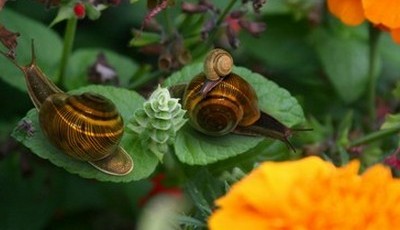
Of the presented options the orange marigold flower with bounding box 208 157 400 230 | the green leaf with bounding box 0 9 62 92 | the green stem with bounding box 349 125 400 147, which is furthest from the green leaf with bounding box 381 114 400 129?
the green leaf with bounding box 0 9 62 92

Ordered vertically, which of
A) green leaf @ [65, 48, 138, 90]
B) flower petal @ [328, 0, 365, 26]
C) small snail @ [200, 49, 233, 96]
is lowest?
green leaf @ [65, 48, 138, 90]

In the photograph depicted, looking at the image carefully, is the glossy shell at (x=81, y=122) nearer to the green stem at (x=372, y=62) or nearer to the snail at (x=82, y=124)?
the snail at (x=82, y=124)

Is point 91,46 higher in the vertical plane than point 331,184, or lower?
lower

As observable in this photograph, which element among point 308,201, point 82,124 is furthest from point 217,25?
point 308,201

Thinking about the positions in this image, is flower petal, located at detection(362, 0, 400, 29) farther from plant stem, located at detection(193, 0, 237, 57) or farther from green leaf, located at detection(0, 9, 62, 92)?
green leaf, located at detection(0, 9, 62, 92)

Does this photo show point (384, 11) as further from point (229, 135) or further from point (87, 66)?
point (87, 66)

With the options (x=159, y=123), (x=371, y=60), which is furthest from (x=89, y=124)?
(x=371, y=60)

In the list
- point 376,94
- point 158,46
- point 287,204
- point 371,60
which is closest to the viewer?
point 287,204

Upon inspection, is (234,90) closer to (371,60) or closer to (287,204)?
(287,204)
